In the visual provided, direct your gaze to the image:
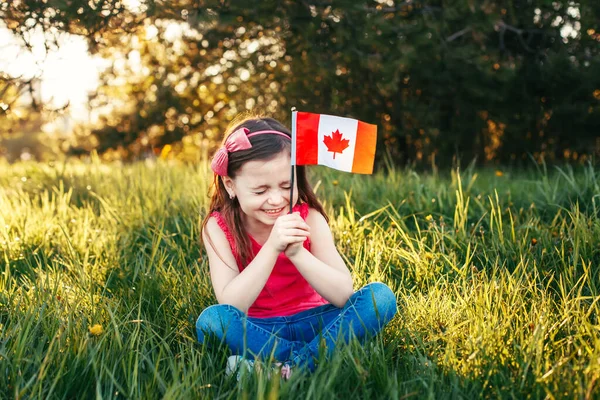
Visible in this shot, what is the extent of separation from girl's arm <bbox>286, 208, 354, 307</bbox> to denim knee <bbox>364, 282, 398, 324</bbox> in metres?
0.10

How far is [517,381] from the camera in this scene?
5.75ft

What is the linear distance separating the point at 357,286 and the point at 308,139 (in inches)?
30.4

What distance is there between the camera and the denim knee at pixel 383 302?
86.5 inches

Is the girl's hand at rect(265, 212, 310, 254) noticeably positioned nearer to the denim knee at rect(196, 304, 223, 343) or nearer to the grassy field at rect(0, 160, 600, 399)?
the denim knee at rect(196, 304, 223, 343)

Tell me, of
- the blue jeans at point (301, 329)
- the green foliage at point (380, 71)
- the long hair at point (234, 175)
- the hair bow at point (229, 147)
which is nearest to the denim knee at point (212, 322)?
the blue jeans at point (301, 329)

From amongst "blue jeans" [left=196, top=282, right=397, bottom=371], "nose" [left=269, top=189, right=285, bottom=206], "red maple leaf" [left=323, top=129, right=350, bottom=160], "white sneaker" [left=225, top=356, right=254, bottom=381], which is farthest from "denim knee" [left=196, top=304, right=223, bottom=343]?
"red maple leaf" [left=323, top=129, right=350, bottom=160]

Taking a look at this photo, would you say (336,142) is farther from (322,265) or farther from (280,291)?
(280,291)

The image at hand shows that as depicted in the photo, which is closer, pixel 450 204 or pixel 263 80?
pixel 450 204

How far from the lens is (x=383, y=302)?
220 centimetres

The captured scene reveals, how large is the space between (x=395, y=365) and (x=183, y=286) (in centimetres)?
92

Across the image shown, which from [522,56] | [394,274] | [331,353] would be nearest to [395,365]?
[331,353]

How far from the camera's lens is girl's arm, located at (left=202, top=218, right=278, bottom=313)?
7.13 ft

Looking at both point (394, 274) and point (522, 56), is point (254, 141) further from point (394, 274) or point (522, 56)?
point (522, 56)

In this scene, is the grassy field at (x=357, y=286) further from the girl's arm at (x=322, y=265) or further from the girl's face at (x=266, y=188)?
the girl's face at (x=266, y=188)
